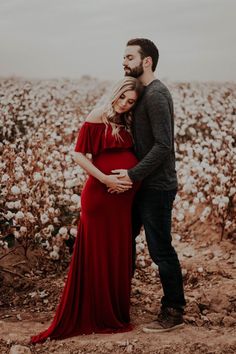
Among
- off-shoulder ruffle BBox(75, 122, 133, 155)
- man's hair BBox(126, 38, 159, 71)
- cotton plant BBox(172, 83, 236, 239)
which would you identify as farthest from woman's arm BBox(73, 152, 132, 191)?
cotton plant BBox(172, 83, 236, 239)

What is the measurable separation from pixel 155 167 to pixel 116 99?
1.59ft

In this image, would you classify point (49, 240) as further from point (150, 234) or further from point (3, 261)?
point (150, 234)

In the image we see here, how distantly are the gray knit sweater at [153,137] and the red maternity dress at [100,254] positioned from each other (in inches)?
3.8

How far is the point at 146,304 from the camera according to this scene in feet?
14.4

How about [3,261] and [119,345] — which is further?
[3,261]

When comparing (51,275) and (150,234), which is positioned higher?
(150,234)

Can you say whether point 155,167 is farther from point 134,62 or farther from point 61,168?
point 61,168

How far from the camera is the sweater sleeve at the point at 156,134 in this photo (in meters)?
3.53

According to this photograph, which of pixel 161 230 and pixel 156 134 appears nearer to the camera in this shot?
pixel 156 134

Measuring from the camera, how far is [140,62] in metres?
3.67

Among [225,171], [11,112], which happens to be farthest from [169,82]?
[225,171]

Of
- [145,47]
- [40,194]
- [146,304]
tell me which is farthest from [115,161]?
[40,194]

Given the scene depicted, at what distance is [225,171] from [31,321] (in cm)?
278

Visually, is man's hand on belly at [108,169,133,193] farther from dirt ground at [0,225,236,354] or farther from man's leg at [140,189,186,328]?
dirt ground at [0,225,236,354]
